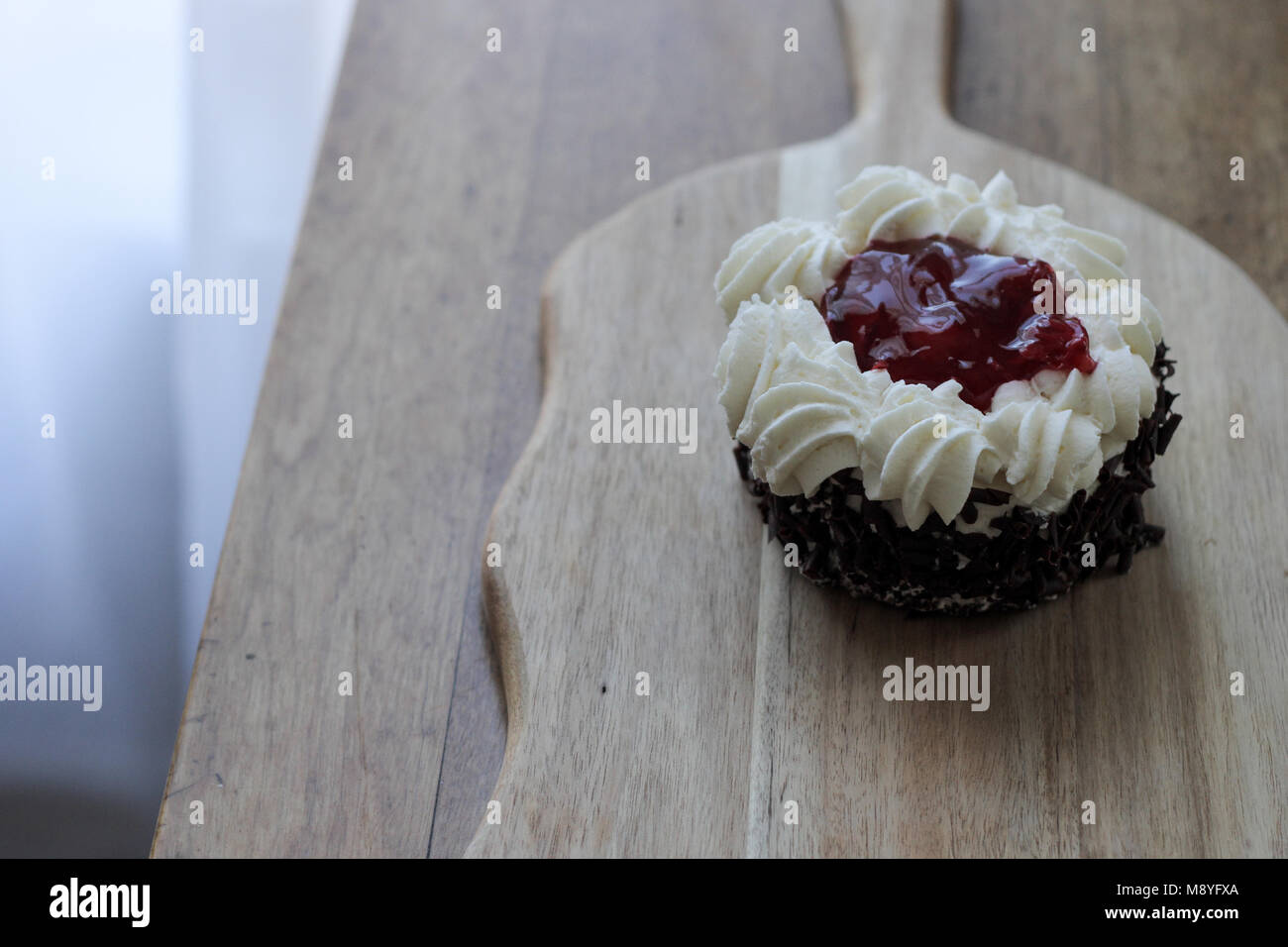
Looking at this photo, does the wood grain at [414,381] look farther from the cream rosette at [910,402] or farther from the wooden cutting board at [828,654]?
the cream rosette at [910,402]

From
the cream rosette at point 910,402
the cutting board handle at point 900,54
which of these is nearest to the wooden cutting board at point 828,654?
the cream rosette at point 910,402

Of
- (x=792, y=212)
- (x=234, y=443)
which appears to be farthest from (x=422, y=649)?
(x=792, y=212)

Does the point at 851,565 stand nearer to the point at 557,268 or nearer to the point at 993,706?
the point at 993,706

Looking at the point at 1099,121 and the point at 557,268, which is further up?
the point at 1099,121

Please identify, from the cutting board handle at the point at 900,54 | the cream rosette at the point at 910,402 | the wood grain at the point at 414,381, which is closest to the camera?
the cream rosette at the point at 910,402

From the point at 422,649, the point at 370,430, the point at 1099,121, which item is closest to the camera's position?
the point at 422,649

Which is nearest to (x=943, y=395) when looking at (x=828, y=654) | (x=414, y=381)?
(x=828, y=654)
